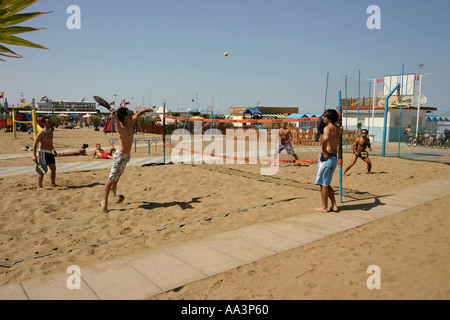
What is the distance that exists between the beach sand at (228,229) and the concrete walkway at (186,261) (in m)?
0.17

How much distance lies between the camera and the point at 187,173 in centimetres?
921

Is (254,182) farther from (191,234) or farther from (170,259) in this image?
(170,259)

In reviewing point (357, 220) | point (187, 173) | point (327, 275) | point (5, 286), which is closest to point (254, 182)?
point (187, 173)

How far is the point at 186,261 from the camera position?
3.65 meters

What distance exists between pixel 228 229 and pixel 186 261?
4.30ft

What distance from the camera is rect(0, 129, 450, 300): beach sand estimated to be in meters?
3.11

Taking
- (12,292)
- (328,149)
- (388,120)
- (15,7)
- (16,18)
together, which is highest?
(15,7)

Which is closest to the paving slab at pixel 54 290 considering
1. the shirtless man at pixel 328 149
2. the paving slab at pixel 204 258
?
the paving slab at pixel 204 258

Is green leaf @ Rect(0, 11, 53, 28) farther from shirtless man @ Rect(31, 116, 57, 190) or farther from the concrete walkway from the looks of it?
shirtless man @ Rect(31, 116, 57, 190)

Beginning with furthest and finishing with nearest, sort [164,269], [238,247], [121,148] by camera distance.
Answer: [121,148] < [238,247] < [164,269]

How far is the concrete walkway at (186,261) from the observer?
9.78ft

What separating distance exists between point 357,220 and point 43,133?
267 inches

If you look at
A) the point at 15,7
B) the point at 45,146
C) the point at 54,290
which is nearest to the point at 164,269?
the point at 54,290

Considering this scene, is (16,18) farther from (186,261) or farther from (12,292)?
(186,261)
